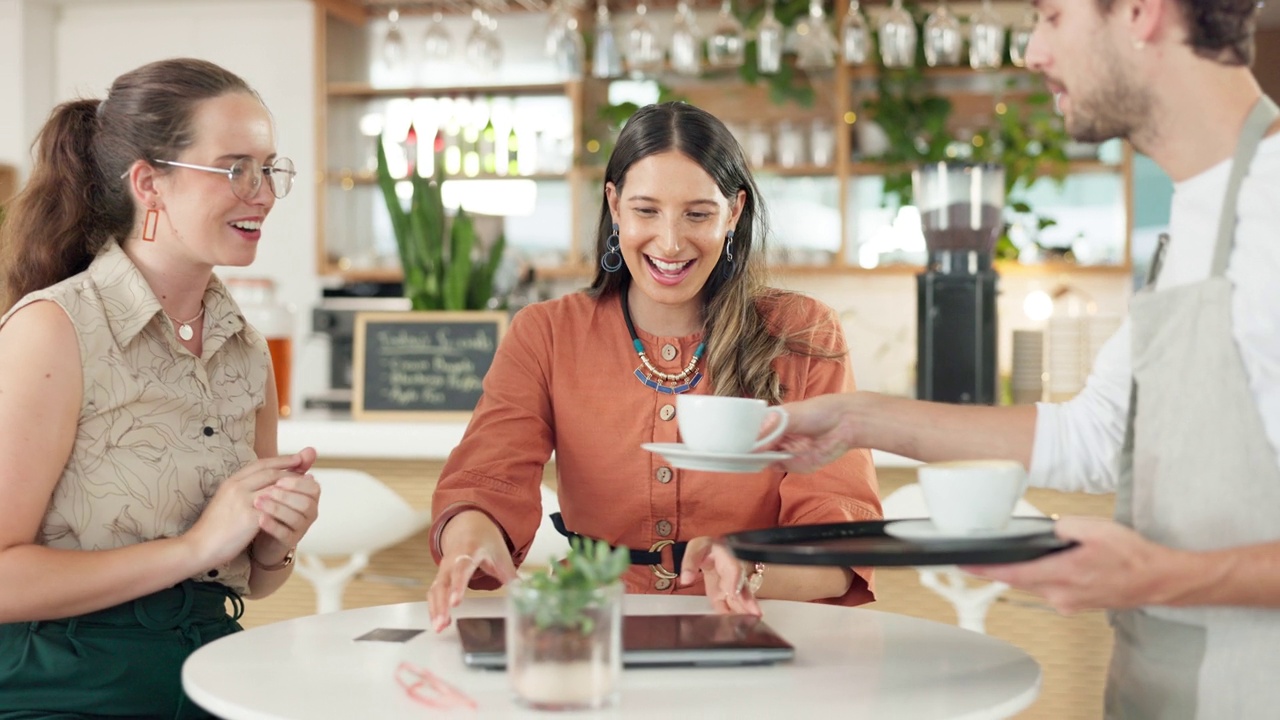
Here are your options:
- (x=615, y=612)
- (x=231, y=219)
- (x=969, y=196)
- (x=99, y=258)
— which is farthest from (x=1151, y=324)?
(x=969, y=196)

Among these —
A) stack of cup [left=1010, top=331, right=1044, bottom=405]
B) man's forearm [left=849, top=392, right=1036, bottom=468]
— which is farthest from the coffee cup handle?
stack of cup [left=1010, top=331, right=1044, bottom=405]

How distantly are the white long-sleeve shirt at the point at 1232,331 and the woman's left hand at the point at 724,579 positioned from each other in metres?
0.37

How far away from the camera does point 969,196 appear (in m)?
3.18

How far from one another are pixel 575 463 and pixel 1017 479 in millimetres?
866

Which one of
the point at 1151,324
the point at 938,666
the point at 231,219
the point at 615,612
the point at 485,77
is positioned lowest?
the point at 938,666

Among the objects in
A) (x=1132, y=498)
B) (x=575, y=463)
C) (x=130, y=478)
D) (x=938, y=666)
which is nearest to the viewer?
(x=938, y=666)

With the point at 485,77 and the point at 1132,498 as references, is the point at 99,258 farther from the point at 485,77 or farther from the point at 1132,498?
the point at 485,77

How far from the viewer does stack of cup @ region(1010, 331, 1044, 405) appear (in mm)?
3414

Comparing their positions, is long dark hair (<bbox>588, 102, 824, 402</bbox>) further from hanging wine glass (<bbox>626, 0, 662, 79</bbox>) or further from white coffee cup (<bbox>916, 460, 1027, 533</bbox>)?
hanging wine glass (<bbox>626, 0, 662, 79</bbox>)

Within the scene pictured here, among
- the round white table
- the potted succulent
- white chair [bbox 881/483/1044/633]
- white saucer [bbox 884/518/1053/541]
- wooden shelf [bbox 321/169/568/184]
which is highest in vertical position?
wooden shelf [bbox 321/169/568/184]

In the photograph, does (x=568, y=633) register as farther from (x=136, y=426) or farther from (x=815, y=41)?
(x=815, y=41)

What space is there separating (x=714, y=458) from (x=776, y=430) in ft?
0.54

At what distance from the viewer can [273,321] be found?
10.4 ft

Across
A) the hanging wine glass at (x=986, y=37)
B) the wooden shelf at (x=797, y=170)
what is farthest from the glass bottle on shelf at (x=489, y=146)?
the hanging wine glass at (x=986, y=37)
